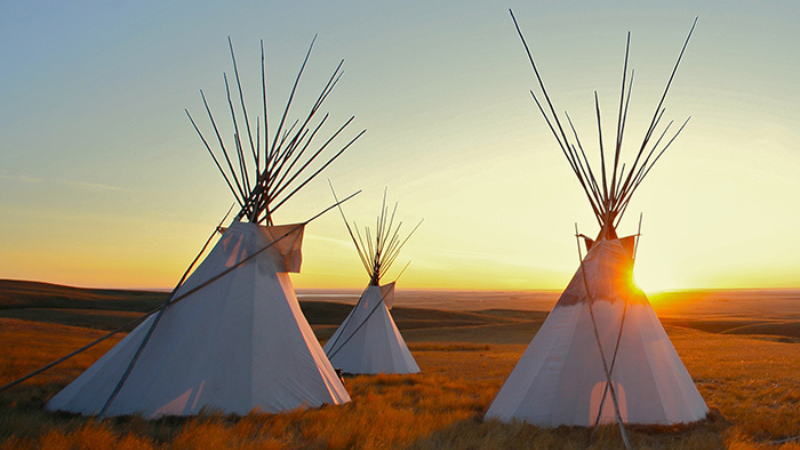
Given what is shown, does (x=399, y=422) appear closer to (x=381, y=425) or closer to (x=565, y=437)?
(x=381, y=425)

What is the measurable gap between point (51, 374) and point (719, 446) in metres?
9.68

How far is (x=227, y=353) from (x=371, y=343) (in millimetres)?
7343

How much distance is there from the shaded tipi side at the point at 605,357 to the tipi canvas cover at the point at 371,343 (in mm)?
6916

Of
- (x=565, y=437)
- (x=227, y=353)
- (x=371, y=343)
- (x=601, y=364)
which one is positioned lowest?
(x=565, y=437)

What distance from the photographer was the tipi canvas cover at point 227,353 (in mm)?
6156

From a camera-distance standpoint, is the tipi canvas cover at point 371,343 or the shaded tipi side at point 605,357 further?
the tipi canvas cover at point 371,343

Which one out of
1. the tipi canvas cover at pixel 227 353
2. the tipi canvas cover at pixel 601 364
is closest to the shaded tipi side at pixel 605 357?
the tipi canvas cover at pixel 601 364

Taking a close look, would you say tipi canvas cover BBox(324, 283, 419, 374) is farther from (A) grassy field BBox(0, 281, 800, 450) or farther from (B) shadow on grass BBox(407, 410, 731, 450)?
(B) shadow on grass BBox(407, 410, 731, 450)

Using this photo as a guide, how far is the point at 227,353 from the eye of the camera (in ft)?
21.9

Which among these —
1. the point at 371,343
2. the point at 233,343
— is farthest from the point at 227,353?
the point at 371,343

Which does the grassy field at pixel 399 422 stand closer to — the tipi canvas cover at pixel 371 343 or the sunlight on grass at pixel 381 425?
the sunlight on grass at pixel 381 425

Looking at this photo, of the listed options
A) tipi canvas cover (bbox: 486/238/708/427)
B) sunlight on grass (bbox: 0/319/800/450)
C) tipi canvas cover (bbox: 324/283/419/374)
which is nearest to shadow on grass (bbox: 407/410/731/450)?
sunlight on grass (bbox: 0/319/800/450)

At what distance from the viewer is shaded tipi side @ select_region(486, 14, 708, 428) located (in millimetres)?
6059

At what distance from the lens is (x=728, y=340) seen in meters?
22.9
